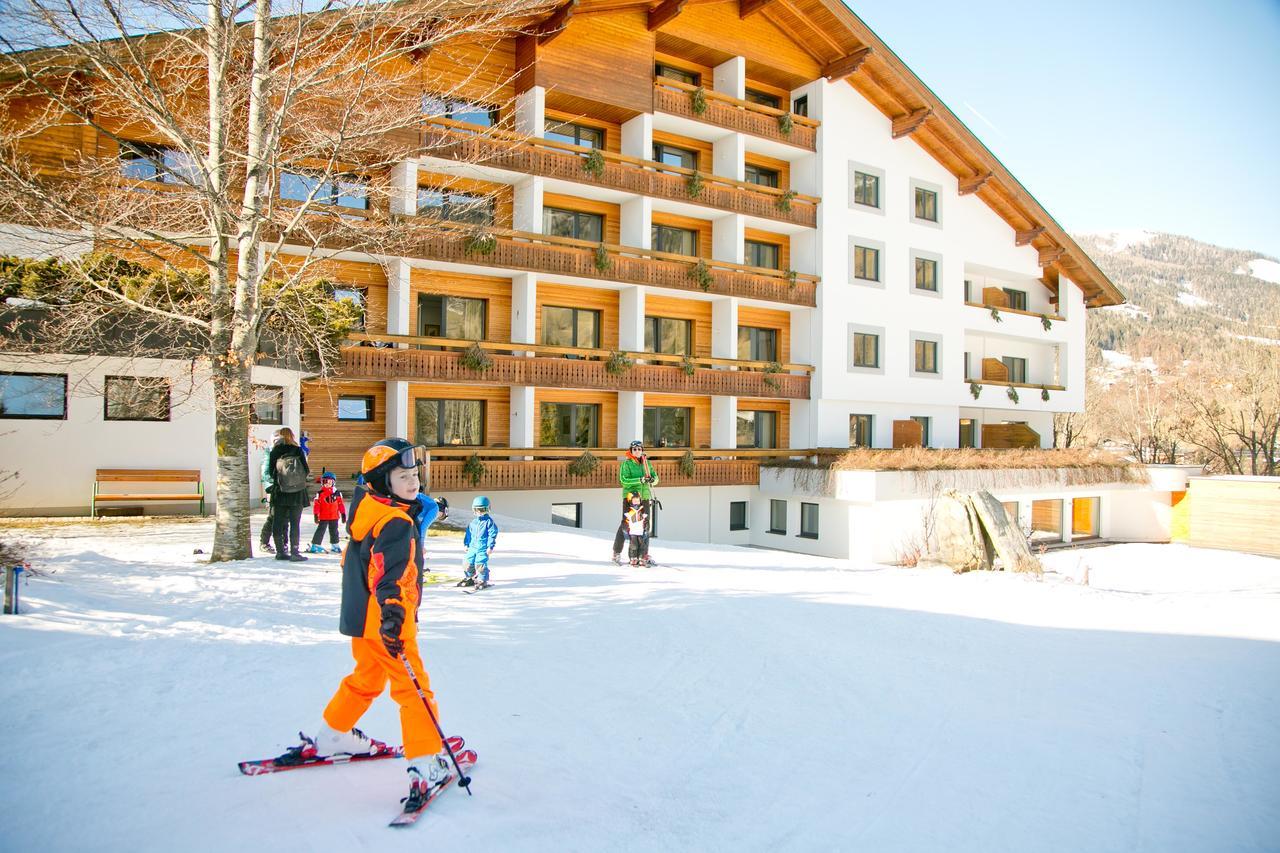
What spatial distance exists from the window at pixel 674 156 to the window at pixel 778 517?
1215cm

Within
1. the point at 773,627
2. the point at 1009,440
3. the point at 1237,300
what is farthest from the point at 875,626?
the point at 1237,300

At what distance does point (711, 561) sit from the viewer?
14680 millimetres

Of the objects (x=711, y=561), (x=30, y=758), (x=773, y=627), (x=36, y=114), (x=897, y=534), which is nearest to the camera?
(x=30, y=758)

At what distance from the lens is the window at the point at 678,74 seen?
2744 cm

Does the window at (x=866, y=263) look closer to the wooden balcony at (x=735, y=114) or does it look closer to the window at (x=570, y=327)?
the wooden balcony at (x=735, y=114)

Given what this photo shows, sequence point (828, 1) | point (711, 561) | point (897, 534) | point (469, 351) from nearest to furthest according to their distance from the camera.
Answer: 1. point (711, 561)
2. point (469, 351)
3. point (897, 534)
4. point (828, 1)

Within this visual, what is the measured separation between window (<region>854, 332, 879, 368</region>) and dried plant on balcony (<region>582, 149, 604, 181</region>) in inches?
457

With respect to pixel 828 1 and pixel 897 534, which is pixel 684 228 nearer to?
pixel 828 1

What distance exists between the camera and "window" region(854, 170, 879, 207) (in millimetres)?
29609

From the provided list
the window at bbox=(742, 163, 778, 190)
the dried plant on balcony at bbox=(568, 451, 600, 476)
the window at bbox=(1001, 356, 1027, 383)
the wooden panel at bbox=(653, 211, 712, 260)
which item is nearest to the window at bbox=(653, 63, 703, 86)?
the window at bbox=(742, 163, 778, 190)

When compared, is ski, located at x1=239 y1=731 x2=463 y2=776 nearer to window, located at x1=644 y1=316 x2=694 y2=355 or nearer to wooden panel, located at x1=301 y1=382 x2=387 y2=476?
wooden panel, located at x1=301 y1=382 x2=387 y2=476

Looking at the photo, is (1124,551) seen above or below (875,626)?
below

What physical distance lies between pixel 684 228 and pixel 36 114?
714 inches

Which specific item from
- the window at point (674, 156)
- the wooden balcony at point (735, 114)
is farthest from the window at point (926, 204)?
the window at point (674, 156)
